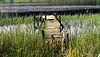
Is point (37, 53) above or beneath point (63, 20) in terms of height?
above

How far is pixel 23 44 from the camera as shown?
5.32 metres

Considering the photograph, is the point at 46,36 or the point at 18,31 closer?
the point at 46,36

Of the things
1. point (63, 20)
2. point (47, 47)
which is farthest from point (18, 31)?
point (63, 20)

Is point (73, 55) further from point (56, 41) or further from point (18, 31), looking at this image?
point (18, 31)

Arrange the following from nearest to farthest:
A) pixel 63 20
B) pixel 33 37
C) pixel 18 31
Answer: pixel 33 37 → pixel 18 31 → pixel 63 20

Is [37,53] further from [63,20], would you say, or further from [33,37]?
[63,20]

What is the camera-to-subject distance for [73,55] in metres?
4.41

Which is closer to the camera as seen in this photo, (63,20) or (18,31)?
(18,31)

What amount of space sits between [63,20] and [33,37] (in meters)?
6.01

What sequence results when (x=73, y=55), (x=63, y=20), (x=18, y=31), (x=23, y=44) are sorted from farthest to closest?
(x=63, y=20), (x=18, y=31), (x=23, y=44), (x=73, y=55)

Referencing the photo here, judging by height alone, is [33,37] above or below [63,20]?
above

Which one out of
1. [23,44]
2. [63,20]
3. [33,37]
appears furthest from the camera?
[63,20]

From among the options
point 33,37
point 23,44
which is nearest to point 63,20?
point 33,37

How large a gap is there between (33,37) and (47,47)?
100 centimetres
